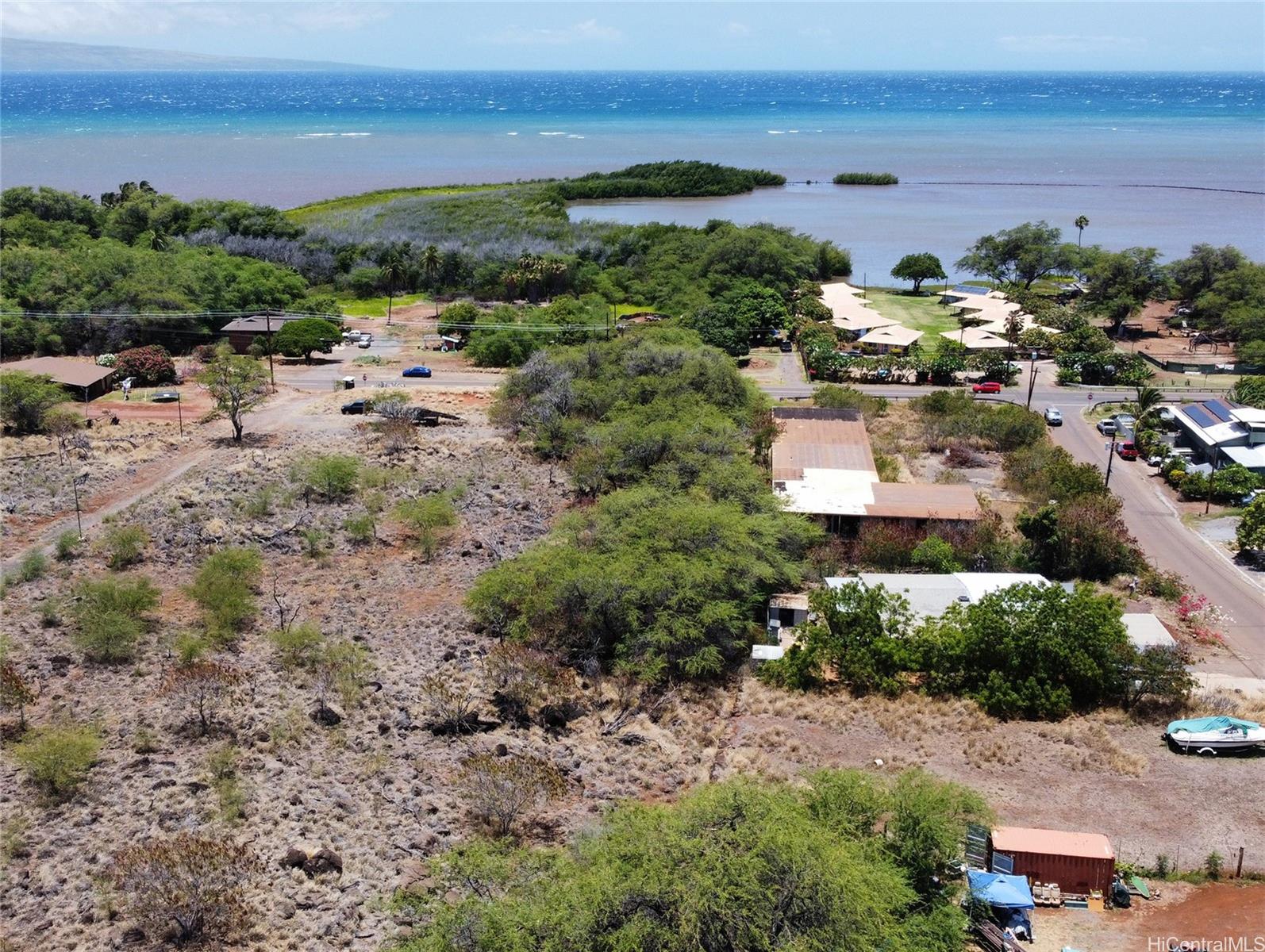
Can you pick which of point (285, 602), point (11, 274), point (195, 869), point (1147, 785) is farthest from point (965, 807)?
point (11, 274)

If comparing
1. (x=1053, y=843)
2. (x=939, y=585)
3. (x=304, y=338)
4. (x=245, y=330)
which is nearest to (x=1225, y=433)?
(x=939, y=585)

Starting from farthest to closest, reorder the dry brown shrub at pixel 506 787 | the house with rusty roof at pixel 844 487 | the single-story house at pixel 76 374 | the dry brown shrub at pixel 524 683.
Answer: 1. the single-story house at pixel 76 374
2. the house with rusty roof at pixel 844 487
3. the dry brown shrub at pixel 524 683
4. the dry brown shrub at pixel 506 787

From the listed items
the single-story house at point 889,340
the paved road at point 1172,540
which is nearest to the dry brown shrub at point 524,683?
the paved road at point 1172,540

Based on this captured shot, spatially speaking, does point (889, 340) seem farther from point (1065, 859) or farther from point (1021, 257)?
point (1065, 859)

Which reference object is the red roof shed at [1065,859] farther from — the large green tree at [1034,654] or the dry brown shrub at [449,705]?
the dry brown shrub at [449,705]

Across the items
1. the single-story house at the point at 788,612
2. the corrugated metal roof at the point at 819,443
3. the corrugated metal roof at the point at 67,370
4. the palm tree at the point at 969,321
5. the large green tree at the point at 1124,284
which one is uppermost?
the large green tree at the point at 1124,284

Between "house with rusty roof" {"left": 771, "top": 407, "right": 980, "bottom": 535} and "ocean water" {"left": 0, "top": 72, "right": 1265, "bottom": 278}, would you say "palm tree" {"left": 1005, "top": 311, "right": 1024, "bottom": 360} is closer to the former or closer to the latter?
"house with rusty roof" {"left": 771, "top": 407, "right": 980, "bottom": 535}
